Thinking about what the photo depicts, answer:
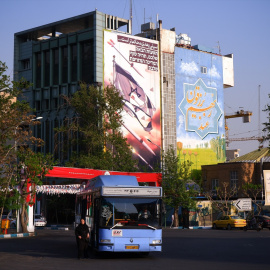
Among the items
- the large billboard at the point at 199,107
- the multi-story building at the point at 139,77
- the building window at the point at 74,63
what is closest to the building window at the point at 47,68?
the multi-story building at the point at 139,77

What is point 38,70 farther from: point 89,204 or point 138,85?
point 89,204

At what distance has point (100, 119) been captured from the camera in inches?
2525

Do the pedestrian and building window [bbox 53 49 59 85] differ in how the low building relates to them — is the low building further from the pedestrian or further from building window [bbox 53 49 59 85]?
the pedestrian

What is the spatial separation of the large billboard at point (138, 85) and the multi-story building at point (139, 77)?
0.41 feet

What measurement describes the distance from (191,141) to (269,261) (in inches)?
2711

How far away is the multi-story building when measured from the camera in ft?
258

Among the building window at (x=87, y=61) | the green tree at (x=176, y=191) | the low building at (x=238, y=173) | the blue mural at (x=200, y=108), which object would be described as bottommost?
the green tree at (x=176, y=191)

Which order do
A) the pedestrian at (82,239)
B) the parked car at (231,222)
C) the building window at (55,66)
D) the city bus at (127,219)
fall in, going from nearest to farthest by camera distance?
the city bus at (127,219) < the pedestrian at (82,239) < the parked car at (231,222) < the building window at (55,66)

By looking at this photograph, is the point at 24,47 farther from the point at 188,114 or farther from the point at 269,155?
the point at 269,155

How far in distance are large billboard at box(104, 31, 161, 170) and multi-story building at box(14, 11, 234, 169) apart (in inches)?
5.0

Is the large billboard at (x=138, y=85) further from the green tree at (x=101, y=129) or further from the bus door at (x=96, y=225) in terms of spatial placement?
the bus door at (x=96, y=225)

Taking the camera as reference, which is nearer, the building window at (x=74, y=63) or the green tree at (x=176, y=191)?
the green tree at (x=176, y=191)

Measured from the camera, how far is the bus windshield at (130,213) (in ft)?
72.6

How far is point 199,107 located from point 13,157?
5046cm
